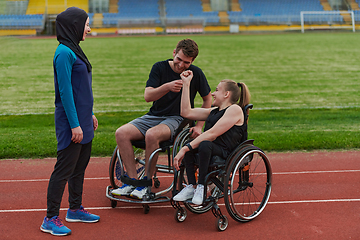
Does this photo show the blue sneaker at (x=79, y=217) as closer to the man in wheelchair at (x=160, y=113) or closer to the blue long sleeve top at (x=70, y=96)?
the man in wheelchair at (x=160, y=113)

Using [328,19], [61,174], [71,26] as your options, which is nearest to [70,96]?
[71,26]

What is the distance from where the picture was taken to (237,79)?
14938 mm

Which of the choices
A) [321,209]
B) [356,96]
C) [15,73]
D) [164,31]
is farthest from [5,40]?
[164,31]

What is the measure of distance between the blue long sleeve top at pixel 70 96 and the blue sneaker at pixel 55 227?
2.04 feet

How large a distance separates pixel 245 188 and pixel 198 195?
0.62 m

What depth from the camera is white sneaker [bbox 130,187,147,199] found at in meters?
3.83

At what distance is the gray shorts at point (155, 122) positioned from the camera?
159 inches

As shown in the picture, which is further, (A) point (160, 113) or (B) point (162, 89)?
(A) point (160, 113)

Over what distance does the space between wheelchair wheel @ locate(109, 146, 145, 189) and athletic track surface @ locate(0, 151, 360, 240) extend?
23 centimetres

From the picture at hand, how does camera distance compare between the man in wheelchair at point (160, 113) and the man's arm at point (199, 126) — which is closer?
the man in wheelchair at point (160, 113)

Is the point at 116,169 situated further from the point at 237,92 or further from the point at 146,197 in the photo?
the point at 237,92

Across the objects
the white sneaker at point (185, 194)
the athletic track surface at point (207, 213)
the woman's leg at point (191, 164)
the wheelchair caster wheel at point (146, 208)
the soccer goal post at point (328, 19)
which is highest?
the soccer goal post at point (328, 19)

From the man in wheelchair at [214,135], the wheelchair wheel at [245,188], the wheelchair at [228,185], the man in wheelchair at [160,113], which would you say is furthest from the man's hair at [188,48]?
the wheelchair wheel at [245,188]

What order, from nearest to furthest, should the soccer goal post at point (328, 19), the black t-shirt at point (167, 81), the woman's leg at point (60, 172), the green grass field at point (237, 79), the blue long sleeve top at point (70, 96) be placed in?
the blue long sleeve top at point (70, 96)
the woman's leg at point (60, 172)
the black t-shirt at point (167, 81)
the green grass field at point (237, 79)
the soccer goal post at point (328, 19)
